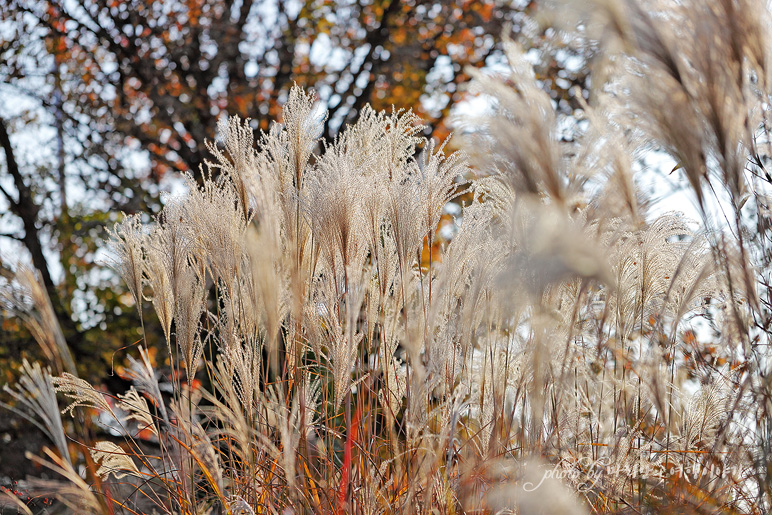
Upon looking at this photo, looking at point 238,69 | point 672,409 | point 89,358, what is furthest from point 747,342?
point 238,69

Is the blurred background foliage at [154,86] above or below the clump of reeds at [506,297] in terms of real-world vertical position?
above

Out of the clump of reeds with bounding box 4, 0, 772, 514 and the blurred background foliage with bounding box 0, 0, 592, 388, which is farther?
the blurred background foliage with bounding box 0, 0, 592, 388

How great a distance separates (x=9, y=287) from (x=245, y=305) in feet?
1.79

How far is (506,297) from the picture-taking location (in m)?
1.23

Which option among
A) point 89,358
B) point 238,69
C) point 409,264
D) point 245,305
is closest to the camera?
point 409,264

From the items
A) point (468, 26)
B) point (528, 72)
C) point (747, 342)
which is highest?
point (468, 26)

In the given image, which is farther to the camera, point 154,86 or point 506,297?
point 154,86

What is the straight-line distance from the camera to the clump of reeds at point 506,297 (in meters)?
1.09

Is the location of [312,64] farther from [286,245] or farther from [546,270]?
[546,270]

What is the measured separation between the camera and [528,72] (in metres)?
1.22

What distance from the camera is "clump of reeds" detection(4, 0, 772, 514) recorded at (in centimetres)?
109

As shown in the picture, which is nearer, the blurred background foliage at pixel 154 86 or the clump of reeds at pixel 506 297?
the clump of reeds at pixel 506 297

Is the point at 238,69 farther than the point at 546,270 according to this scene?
Yes

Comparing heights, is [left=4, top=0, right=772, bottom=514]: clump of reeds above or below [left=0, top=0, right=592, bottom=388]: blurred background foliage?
below
